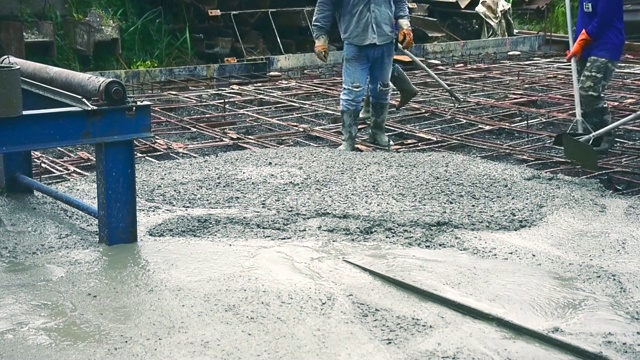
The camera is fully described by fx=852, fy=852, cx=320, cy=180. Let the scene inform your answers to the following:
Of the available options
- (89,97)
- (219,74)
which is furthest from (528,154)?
(219,74)

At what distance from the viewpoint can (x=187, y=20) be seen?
41.2ft

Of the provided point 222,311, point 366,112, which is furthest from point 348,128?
point 222,311

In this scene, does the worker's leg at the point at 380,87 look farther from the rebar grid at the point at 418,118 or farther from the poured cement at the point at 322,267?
the poured cement at the point at 322,267

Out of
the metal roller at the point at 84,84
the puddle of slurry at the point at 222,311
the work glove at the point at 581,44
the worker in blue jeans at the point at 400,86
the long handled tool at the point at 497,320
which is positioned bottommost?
the puddle of slurry at the point at 222,311

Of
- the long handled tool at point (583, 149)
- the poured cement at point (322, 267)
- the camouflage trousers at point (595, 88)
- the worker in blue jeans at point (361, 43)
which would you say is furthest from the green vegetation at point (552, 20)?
the poured cement at point (322, 267)

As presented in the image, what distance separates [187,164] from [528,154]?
2780 mm

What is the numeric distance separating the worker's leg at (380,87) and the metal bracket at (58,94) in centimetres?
305

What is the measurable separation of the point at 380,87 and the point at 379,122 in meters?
0.31

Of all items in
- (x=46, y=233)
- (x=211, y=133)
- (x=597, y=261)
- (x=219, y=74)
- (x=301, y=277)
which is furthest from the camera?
(x=219, y=74)

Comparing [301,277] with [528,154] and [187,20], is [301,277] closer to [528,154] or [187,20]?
[528,154]

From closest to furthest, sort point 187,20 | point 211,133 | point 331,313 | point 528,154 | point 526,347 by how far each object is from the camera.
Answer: point 526,347 → point 331,313 → point 528,154 → point 211,133 → point 187,20

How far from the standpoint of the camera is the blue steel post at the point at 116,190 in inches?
168

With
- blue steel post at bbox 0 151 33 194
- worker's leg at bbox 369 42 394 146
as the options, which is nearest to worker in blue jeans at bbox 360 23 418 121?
worker's leg at bbox 369 42 394 146

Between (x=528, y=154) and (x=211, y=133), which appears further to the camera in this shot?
(x=211, y=133)
